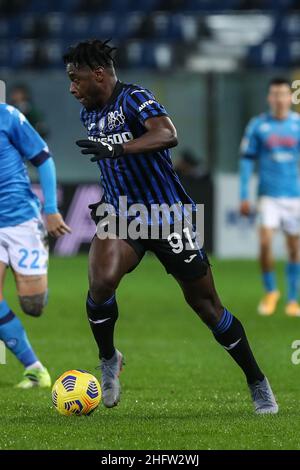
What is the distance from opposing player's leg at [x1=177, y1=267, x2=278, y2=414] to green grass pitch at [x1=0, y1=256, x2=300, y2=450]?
12cm

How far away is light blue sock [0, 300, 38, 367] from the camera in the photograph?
772 centimetres

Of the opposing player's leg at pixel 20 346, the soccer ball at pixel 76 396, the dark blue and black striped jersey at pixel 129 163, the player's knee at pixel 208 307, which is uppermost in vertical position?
the dark blue and black striped jersey at pixel 129 163

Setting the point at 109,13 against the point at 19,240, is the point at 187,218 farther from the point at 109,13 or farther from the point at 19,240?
the point at 109,13

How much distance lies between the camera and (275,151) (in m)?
12.3

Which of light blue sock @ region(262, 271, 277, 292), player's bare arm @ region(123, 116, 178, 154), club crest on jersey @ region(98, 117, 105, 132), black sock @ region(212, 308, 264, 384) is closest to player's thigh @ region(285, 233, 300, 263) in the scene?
light blue sock @ region(262, 271, 277, 292)

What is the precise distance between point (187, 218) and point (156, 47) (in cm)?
1418

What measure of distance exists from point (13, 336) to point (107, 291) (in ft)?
5.85

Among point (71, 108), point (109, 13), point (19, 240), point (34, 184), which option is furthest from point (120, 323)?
point (109, 13)

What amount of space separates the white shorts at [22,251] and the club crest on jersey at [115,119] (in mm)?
1702

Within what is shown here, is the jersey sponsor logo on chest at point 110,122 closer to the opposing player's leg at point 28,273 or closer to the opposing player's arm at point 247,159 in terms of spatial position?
the opposing player's leg at point 28,273

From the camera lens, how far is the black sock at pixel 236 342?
20.5 feet

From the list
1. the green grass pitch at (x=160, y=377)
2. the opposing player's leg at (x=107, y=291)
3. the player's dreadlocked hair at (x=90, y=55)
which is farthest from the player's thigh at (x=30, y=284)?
the player's dreadlocked hair at (x=90, y=55)

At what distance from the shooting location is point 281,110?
12227mm

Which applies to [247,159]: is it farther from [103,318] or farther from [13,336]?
[103,318]
